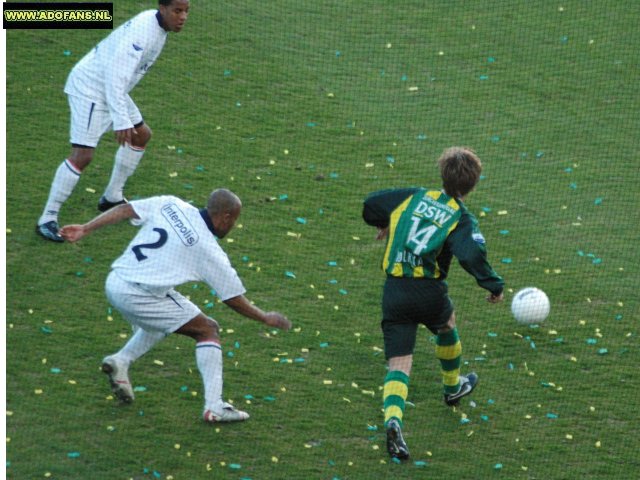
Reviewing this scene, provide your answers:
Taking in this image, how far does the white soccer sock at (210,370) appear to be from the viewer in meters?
6.00

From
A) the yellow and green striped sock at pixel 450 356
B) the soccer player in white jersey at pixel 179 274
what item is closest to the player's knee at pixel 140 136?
the soccer player in white jersey at pixel 179 274

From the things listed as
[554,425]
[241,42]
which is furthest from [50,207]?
[241,42]

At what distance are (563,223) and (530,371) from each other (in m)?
2.52

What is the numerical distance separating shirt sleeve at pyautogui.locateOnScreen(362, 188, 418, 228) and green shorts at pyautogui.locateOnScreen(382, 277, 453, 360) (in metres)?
0.35

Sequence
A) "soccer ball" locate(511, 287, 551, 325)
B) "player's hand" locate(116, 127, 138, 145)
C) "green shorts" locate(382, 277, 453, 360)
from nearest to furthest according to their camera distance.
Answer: "green shorts" locate(382, 277, 453, 360), "soccer ball" locate(511, 287, 551, 325), "player's hand" locate(116, 127, 138, 145)

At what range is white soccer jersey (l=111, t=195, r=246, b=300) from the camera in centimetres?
585

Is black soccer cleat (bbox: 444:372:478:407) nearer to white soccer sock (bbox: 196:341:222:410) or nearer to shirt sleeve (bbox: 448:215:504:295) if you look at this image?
shirt sleeve (bbox: 448:215:504:295)

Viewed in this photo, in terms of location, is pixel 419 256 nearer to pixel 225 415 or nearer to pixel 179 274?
pixel 179 274

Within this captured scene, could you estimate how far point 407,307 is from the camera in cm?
596

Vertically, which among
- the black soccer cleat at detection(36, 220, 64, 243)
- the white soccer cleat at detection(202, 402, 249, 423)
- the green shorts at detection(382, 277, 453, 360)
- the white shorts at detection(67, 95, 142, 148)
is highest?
the white shorts at detection(67, 95, 142, 148)

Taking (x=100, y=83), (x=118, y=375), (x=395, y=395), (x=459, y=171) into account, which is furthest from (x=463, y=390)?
(x=100, y=83)

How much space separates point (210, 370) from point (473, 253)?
1614 mm

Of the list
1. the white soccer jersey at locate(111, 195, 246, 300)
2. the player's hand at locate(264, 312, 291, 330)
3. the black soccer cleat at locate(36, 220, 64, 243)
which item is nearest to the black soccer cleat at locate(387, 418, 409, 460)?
the player's hand at locate(264, 312, 291, 330)

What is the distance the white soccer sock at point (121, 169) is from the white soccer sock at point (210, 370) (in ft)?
9.13
